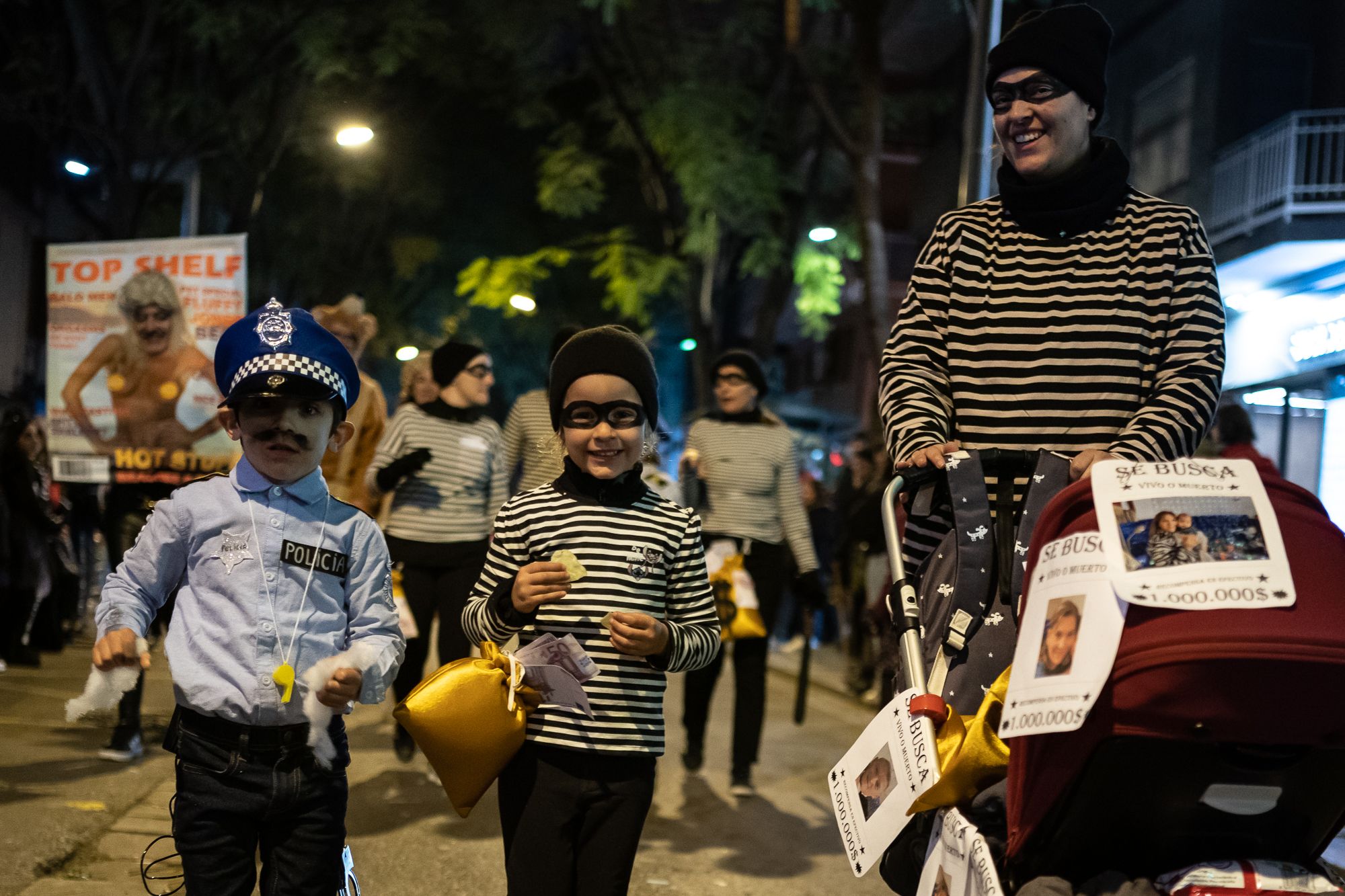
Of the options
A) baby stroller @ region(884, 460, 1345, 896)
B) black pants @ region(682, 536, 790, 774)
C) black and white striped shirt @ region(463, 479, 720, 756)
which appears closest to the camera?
baby stroller @ region(884, 460, 1345, 896)

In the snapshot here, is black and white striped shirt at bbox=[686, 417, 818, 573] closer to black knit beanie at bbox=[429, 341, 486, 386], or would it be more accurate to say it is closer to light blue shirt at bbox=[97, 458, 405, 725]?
black knit beanie at bbox=[429, 341, 486, 386]

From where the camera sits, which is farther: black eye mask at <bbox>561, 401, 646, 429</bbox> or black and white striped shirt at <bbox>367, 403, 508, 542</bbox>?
black and white striped shirt at <bbox>367, 403, 508, 542</bbox>

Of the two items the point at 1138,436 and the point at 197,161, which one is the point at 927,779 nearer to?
the point at 1138,436

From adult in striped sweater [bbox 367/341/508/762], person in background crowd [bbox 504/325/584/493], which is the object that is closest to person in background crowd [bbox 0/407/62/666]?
adult in striped sweater [bbox 367/341/508/762]

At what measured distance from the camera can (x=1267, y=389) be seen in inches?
511

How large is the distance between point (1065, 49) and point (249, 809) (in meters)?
2.62

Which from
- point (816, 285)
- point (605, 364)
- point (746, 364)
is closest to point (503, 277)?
point (816, 285)

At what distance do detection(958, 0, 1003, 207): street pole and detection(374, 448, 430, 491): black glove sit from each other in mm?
5399

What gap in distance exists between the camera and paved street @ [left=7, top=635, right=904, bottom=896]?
4.86m

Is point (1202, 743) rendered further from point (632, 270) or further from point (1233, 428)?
point (632, 270)

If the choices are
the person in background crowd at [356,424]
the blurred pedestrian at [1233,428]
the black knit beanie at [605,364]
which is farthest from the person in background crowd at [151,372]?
the blurred pedestrian at [1233,428]

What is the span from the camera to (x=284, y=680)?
9.93 feet

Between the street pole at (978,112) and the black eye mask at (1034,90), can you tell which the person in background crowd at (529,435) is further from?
the street pole at (978,112)

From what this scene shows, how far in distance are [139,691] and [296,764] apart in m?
4.15
